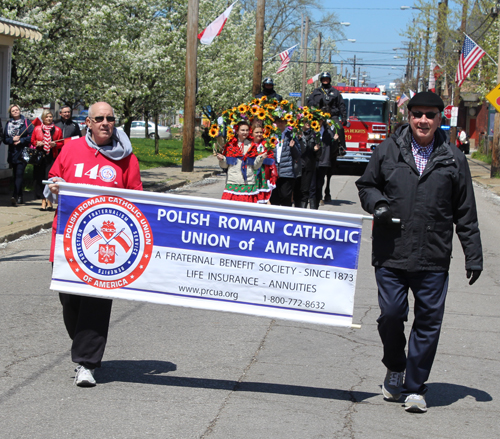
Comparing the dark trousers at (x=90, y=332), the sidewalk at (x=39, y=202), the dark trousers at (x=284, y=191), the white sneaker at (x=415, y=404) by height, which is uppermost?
the dark trousers at (x=284, y=191)

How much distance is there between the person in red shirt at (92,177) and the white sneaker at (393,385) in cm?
185

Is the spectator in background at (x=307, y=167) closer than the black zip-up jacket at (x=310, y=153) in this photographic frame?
Yes

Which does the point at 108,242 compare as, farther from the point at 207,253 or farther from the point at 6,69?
the point at 6,69

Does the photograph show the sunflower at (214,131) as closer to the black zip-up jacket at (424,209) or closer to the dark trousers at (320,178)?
the dark trousers at (320,178)

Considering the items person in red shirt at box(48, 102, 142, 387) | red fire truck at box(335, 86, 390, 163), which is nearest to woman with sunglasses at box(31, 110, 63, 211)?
person in red shirt at box(48, 102, 142, 387)

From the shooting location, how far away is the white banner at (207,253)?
4.71 meters

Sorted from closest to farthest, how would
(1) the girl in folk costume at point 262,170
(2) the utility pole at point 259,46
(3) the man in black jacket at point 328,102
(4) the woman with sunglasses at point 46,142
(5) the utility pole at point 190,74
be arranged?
(1) the girl in folk costume at point 262,170
(4) the woman with sunglasses at point 46,142
(3) the man in black jacket at point 328,102
(5) the utility pole at point 190,74
(2) the utility pole at point 259,46

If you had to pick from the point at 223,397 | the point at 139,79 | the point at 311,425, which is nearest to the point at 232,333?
the point at 223,397

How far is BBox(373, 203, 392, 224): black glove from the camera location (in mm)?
4441

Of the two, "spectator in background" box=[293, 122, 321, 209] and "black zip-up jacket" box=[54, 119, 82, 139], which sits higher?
"black zip-up jacket" box=[54, 119, 82, 139]

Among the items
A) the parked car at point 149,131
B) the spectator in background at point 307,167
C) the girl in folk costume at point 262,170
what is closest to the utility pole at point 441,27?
the parked car at point 149,131

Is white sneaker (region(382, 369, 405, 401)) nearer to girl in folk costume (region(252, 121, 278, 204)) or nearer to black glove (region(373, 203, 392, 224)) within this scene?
black glove (region(373, 203, 392, 224))

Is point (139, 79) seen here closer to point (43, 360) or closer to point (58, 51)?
point (58, 51)

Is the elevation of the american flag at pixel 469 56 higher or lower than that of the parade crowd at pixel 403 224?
higher
